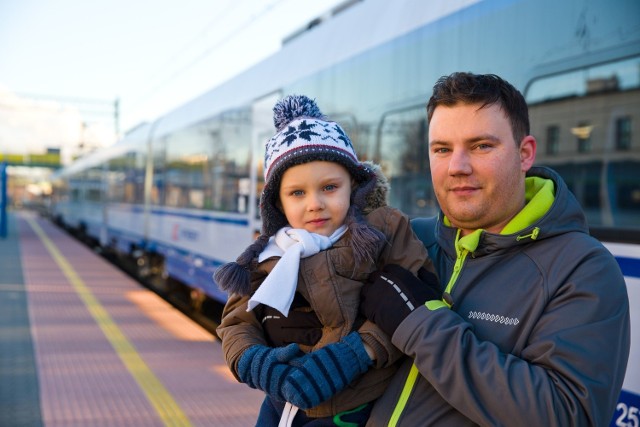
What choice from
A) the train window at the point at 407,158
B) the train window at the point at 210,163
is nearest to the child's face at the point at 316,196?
the train window at the point at 407,158

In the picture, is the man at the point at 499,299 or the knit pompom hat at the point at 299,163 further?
the knit pompom hat at the point at 299,163

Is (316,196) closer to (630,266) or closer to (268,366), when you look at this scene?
(268,366)

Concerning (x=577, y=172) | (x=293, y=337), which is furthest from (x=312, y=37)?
(x=293, y=337)

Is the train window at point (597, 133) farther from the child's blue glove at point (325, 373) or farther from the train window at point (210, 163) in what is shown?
the train window at point (210, 163)

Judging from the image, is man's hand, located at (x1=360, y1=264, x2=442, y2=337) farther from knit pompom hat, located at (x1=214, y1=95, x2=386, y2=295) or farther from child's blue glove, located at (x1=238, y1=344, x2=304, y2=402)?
child's blue glove, located at (x1=238, y1=344, x2=304, y2=402)

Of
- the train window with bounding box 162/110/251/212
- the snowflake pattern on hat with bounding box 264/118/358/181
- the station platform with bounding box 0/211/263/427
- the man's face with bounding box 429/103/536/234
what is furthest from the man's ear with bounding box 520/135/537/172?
the train window with bounding box 162/110/251/212

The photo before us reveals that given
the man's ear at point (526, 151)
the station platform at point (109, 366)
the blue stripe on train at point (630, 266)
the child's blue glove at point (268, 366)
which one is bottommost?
the station platform at point (109, 366)

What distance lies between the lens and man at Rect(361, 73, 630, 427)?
1.30 meters

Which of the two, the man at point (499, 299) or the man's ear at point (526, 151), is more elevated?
the man's ear at point (526, 151)

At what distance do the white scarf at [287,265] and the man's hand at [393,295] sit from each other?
18 cm

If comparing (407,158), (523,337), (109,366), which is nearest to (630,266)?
(523,337)

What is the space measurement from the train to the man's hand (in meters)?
1.62

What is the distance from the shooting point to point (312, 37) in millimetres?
6656

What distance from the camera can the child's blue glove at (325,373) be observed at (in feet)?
4.95
